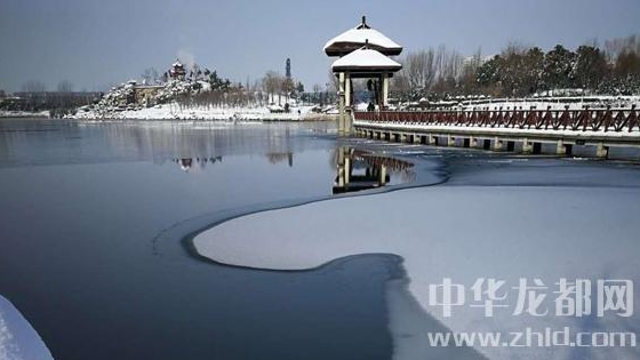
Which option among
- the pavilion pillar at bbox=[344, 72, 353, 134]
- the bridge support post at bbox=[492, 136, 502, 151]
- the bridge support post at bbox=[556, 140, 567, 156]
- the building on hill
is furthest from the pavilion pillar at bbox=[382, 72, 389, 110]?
the building on hill

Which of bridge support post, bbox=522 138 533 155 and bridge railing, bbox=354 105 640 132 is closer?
bridge railing, bbox=354 105 640 132

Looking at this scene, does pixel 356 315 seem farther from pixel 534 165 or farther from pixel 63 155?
pixel 63 155

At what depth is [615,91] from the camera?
47.4 metres

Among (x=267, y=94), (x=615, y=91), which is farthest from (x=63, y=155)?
(x=267, y=94)

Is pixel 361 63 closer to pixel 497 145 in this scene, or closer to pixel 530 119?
pixel 497 145

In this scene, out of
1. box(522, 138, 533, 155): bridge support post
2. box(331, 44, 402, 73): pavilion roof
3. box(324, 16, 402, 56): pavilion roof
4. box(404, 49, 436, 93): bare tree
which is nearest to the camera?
box(522, 138, 533, 155): bridge support post

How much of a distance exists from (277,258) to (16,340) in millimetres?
4750

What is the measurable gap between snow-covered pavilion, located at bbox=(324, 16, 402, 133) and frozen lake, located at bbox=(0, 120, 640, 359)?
20.5 m

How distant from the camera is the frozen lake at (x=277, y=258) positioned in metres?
5.07

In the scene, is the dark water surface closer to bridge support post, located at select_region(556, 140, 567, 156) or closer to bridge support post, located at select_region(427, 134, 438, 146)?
bridge support post, located at select_region(556, 140, 567, 156)

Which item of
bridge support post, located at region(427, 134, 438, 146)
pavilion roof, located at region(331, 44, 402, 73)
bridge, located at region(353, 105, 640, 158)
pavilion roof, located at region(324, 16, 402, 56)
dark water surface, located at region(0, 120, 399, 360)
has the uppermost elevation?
pavilion roof, located at region(324, 16, 402, 56)

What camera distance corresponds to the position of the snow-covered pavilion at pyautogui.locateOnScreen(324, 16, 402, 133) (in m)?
34.0

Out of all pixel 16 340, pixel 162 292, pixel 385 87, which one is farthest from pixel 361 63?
pixel 16 340

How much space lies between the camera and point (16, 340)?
269 centimetres
